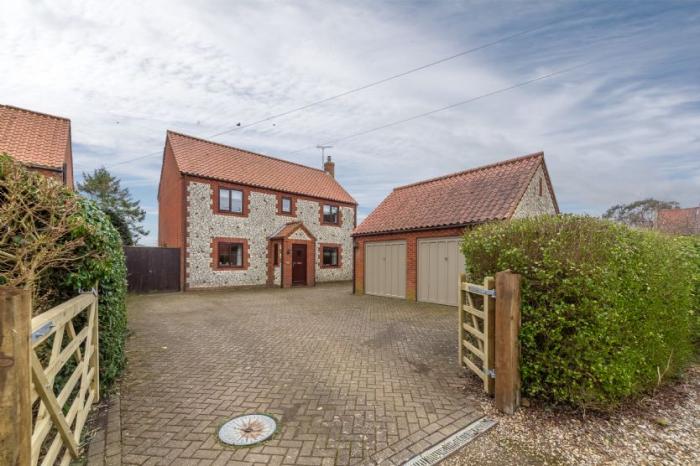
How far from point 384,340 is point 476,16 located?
853 cm

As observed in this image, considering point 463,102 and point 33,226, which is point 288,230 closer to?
point 463,102

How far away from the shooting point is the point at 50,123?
46.4ft

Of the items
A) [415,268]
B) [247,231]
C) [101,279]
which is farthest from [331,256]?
[101,279]

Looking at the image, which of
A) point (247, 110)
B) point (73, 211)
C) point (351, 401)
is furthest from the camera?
point (247, 110)

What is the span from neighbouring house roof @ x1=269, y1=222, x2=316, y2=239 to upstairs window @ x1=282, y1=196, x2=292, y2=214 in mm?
907

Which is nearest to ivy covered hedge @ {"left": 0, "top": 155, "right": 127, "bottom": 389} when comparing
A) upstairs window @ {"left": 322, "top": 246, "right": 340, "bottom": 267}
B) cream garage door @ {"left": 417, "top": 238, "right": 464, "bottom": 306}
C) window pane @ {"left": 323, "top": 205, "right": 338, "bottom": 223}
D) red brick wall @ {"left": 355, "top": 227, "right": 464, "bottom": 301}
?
cream garage door @ {"left": 417, "top": 238, "right": 464, "bottom": 306}

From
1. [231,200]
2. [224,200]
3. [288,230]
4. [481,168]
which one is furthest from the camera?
[288,230]

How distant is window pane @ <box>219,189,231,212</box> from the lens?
56.4 feet

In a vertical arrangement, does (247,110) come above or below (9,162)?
above

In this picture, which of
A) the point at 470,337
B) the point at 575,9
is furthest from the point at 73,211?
the point at 575,9

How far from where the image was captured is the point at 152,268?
1521 cm

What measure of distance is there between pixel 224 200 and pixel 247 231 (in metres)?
2.10

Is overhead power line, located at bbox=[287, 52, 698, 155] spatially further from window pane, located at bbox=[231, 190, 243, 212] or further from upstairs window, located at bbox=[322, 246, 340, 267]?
upstairs window, located at bbox=[322, 246, 340, 267]

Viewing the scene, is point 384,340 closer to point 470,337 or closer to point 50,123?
point 470,337
